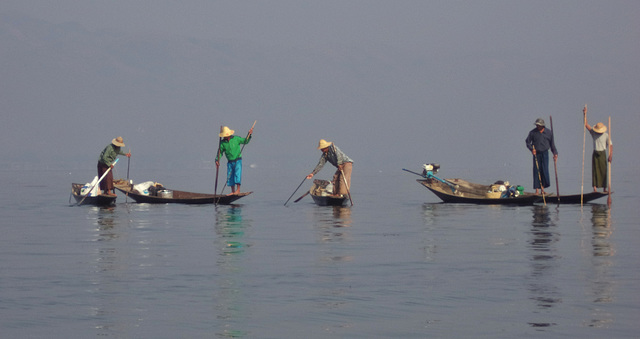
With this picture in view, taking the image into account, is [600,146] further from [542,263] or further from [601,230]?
[542,263]

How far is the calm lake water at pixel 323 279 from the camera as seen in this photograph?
1083 centimetres

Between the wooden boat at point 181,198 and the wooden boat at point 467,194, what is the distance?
6536 mm

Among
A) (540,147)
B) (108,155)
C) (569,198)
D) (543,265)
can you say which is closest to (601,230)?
(543,265)

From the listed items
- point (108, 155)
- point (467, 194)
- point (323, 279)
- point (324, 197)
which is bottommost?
point (323, 279)

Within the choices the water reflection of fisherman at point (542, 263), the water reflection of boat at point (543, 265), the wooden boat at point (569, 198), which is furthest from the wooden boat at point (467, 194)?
the water reflection of boat at point (543, 265)

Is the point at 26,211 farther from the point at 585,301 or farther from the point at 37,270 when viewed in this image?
the point at 585,301

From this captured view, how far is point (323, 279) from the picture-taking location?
1420cm

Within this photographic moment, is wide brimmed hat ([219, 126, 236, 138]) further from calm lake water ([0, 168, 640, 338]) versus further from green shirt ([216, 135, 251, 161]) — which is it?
calm lake water ([0, 168, 640, 338])

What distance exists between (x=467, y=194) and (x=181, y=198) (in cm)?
965

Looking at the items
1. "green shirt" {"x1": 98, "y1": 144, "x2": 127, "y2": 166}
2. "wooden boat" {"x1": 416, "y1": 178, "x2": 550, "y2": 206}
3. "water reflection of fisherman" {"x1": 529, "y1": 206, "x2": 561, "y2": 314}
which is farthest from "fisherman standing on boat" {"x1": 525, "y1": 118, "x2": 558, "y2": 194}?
"green shirt" {"x1": 98, "y1": 144, "x2": 127, "y2": 166}

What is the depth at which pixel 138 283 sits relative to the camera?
45.4 feet

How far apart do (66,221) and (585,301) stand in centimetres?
1808

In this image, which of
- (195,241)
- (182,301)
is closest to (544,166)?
(195,241)

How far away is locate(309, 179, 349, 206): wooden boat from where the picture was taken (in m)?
31.6
